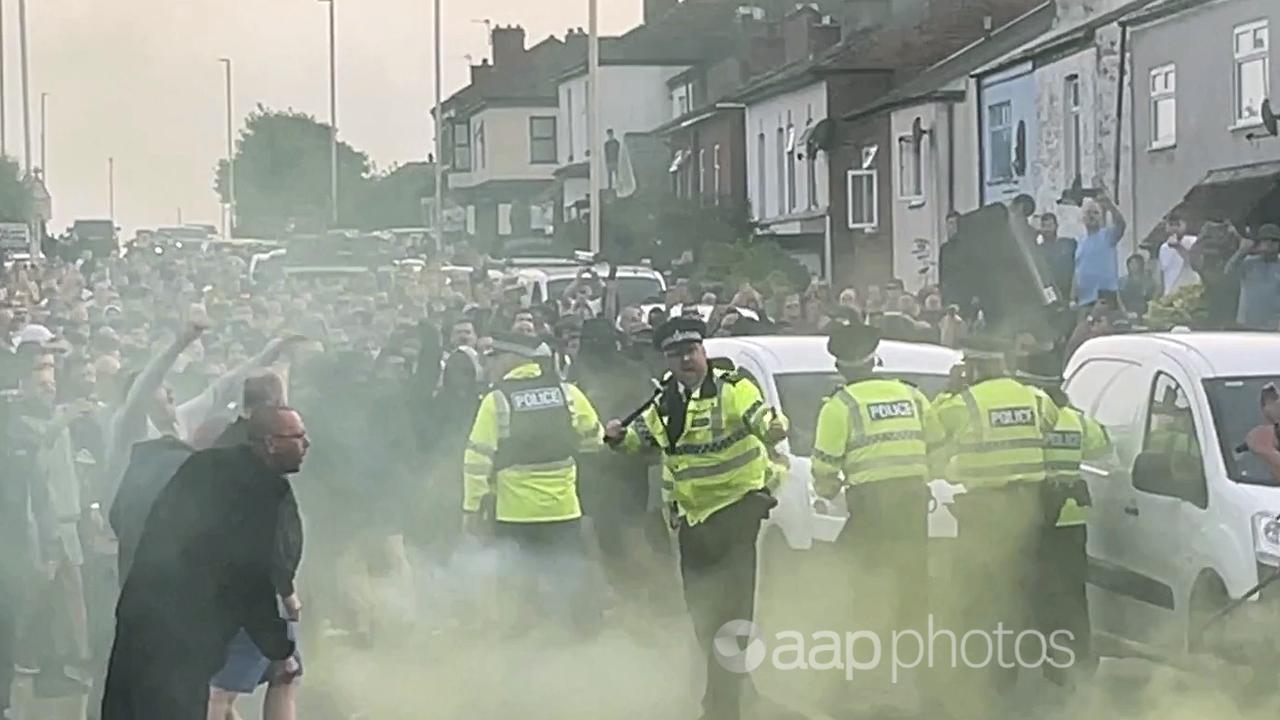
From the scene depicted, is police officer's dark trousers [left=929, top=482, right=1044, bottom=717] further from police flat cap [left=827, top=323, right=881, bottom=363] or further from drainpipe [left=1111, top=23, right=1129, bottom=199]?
drainpipe [left=1111, top=23, right=1129, bottom=199]

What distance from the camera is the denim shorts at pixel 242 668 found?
6.86 m

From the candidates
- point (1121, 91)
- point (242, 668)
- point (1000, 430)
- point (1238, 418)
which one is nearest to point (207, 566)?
point (242, 668)

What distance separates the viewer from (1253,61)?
665 inches

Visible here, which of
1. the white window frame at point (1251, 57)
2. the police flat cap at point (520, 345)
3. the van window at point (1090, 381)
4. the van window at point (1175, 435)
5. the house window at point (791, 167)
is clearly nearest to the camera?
the van window at point (1175, 435)

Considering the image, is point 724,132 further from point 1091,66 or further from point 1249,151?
point 1249,151

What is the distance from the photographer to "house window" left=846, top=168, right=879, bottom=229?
12281mm

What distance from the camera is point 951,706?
8.41m

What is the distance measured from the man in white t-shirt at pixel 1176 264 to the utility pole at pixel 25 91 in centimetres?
581

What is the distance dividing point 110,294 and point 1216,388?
6487 mm

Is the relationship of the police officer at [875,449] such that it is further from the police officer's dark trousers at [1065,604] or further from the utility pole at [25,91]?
the utility pole at [25,91]

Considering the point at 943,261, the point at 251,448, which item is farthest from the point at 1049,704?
the point at 943,261

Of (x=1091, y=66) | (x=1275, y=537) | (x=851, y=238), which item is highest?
(x=1091, y=66)

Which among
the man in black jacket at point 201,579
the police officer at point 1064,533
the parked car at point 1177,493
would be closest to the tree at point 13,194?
the man in black jacket at point 201,579

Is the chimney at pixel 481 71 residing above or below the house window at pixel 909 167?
above
